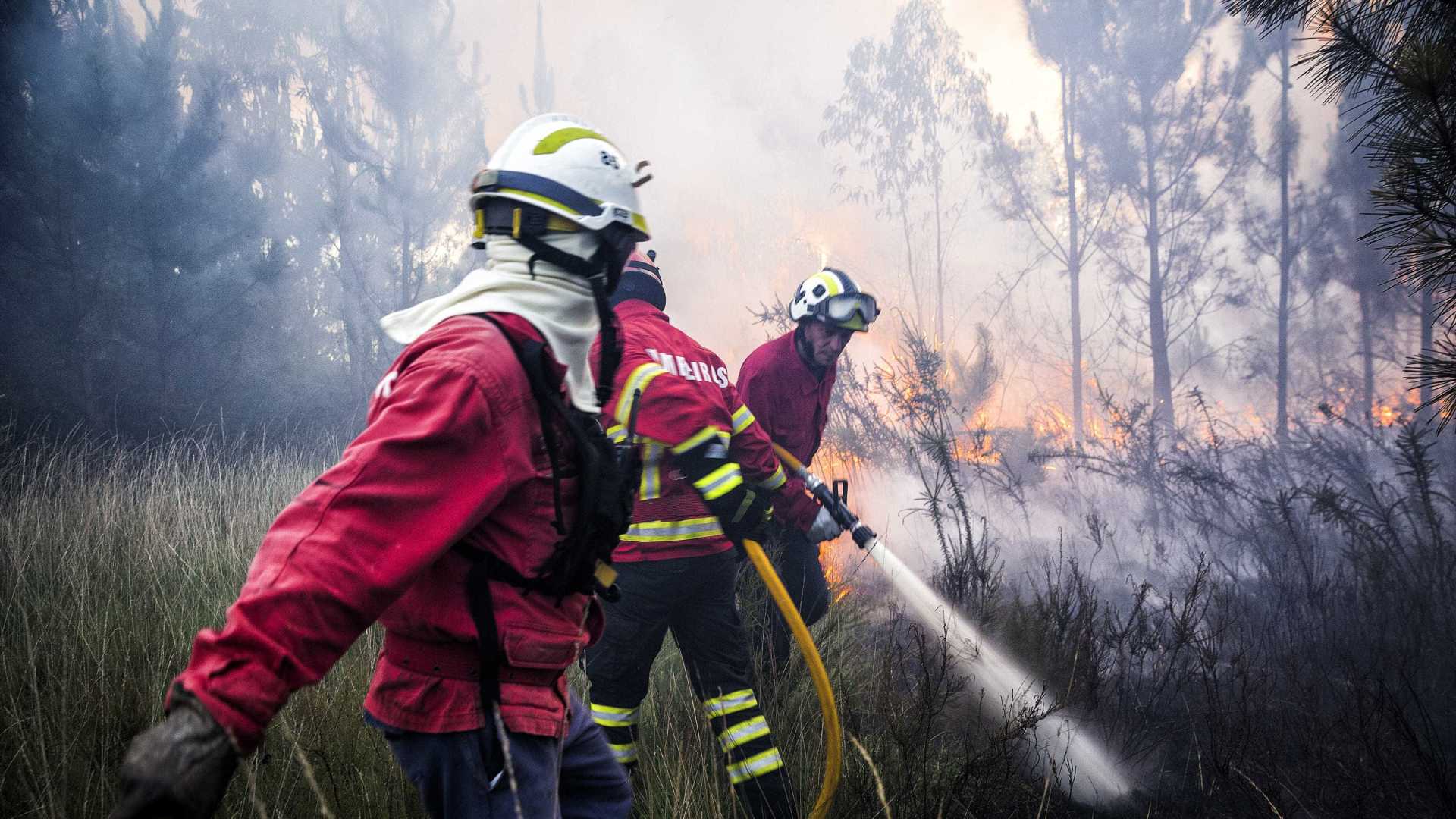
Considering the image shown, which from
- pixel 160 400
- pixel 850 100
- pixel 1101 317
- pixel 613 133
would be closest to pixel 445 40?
pixel 850 100

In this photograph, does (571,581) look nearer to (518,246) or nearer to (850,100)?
(518,246)

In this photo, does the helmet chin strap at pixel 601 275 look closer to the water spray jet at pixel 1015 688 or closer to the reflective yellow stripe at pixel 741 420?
the reflective yellow stripe at pixel 741 420

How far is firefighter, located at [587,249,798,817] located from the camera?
115 inches

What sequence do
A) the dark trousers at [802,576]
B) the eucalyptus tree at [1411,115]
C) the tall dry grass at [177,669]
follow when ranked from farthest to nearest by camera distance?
the dark trousers at [802,576] → the tall dry grass at [177,669] → the eucalyptus tree at [1411,115]

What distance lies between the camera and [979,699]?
451cm

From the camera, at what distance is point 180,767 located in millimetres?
930

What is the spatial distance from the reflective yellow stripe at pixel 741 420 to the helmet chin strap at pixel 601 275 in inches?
62.6

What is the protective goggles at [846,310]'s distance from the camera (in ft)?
14.6

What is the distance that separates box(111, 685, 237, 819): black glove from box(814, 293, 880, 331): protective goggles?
3.87m

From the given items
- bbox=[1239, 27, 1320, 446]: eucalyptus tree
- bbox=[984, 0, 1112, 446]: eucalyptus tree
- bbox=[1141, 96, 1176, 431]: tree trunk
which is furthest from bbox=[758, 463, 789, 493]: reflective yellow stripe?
bbox=[984, 0, 1112, 446]: eucalyptus tree

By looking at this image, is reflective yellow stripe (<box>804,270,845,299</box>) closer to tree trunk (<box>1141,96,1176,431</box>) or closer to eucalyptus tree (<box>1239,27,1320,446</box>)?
tree trunk (<box>1141,96,1176,431</box>)

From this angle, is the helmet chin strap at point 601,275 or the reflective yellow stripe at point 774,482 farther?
the reflective yellow stripe at point 774,482

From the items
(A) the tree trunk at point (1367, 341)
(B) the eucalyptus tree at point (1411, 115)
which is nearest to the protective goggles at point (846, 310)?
(B) the eucalyptus tree at point (1411, 115)

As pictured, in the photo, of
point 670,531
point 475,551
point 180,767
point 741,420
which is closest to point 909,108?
point 741,420
